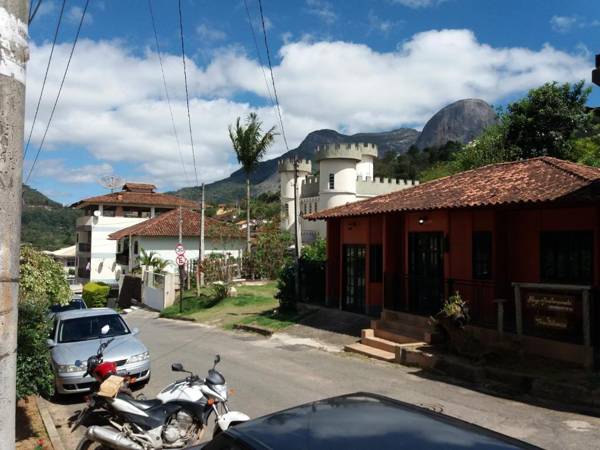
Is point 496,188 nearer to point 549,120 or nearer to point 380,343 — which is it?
point 380,343

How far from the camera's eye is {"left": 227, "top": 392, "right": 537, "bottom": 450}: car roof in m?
2.76

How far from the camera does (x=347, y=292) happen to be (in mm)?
17969

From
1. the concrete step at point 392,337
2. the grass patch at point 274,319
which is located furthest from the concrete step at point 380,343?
the grass patch at point 274,319

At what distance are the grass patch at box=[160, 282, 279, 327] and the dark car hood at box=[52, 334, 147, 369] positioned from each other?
9.49 meters

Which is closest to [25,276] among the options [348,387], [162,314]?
[348,387]

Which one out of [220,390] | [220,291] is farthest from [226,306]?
[220,390]

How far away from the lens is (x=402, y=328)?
13641 mm

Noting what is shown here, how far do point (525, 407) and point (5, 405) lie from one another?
7.64 m

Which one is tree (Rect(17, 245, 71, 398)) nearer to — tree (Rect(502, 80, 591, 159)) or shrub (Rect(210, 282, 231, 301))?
shrub (Rect(210, 282, 231, 301))

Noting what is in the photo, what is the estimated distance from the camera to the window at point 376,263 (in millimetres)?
16453

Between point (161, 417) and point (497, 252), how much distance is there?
9171mm

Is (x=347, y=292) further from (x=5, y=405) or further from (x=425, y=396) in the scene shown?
(x=5, y=405)

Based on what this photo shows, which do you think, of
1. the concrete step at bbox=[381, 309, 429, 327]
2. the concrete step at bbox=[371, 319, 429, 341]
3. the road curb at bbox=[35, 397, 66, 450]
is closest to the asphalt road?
the road curb at bbox=[35, 397, 66, 450]

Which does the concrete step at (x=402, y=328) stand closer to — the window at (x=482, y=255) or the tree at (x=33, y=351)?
the window at (x=482, y=255)
